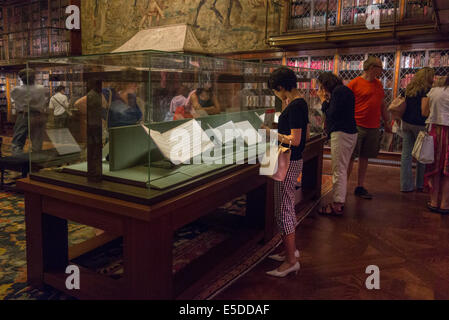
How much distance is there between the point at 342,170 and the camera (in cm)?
397

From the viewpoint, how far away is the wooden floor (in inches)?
99.0

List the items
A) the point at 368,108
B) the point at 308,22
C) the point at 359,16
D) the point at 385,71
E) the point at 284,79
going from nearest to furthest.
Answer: the point at 284,79, the point at 368,108, the point at 385,71, the point at 359,16, the point at 308,22

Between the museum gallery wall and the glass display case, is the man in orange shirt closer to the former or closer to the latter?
the glass display case

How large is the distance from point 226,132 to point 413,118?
10.1 feet

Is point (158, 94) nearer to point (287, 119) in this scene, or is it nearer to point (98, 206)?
point (98, 206)

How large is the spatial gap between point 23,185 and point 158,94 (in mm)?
1089

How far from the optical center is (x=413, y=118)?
4.92m

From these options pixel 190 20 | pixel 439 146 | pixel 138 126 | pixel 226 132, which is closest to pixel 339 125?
pixel 439 146

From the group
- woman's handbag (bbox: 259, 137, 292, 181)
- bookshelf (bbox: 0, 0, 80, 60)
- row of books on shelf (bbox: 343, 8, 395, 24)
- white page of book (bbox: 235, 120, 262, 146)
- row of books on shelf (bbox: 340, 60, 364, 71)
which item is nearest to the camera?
woman's handbag (bbox: 259, 137, 292, 181)

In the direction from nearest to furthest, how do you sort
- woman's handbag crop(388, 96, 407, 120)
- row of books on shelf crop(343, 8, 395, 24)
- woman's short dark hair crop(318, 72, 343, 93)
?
1. woman's short dark hair crop(318, 72, 343, 93)
2. woman's handbag crop(388, 96, 407, 120)
3. row of books on shelf crop(343, 8, 395, 24)

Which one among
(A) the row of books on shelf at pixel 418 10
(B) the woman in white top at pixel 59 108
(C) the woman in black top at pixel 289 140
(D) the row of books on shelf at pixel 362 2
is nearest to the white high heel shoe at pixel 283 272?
(C) the woman in black top at pixel 289 140

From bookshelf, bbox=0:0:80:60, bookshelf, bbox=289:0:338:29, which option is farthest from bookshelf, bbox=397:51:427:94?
bookshelf, bbox=0:0:80:60

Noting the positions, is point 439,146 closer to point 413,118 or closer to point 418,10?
point 413,118

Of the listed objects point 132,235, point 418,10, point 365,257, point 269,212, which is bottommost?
point 365,257
